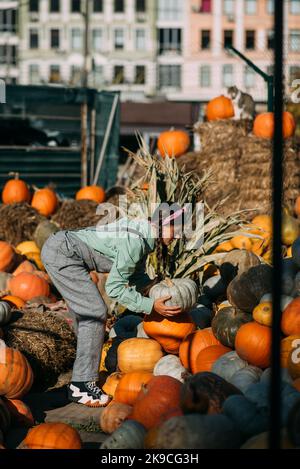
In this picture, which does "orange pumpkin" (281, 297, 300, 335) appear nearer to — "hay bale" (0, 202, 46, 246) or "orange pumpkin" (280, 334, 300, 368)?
"orange pumpkin" (280, 334, 300, 368)

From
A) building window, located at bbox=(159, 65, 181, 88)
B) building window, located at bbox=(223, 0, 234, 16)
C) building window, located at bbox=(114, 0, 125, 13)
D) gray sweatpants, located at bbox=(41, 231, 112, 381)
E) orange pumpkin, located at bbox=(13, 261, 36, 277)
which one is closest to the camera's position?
gray sweatpants, located at bbox=(41, 231, 112, 381)

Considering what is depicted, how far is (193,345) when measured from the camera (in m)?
6.36

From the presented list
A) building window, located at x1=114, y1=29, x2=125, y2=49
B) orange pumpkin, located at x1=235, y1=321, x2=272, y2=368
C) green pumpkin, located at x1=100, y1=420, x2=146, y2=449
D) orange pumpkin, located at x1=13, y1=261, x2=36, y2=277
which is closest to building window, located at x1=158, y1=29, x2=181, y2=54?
building window, located at x1=114, y1=29, x2=125, y2=49

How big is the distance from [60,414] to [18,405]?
0.39 metres

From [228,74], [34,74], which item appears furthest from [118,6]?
[228,74]

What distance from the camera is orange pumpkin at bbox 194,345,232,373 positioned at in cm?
608

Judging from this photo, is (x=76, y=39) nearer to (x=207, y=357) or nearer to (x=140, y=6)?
(x=140, y=6)

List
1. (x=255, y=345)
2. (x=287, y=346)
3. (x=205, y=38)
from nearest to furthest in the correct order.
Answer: (x=287, y=346), (x=255, y=345), (x=205, y=38)

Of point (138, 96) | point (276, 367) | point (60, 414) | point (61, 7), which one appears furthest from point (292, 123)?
point (61, 7)

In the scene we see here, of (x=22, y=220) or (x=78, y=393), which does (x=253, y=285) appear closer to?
(x=78, y=393)

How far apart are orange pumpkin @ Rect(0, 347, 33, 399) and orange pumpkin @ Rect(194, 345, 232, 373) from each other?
4.32 ft

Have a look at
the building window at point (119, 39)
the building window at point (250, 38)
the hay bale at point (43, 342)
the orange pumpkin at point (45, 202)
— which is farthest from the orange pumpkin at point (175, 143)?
the building window at point (119, 39)

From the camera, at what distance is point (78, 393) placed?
609 cm

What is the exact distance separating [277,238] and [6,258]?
21.4ft
